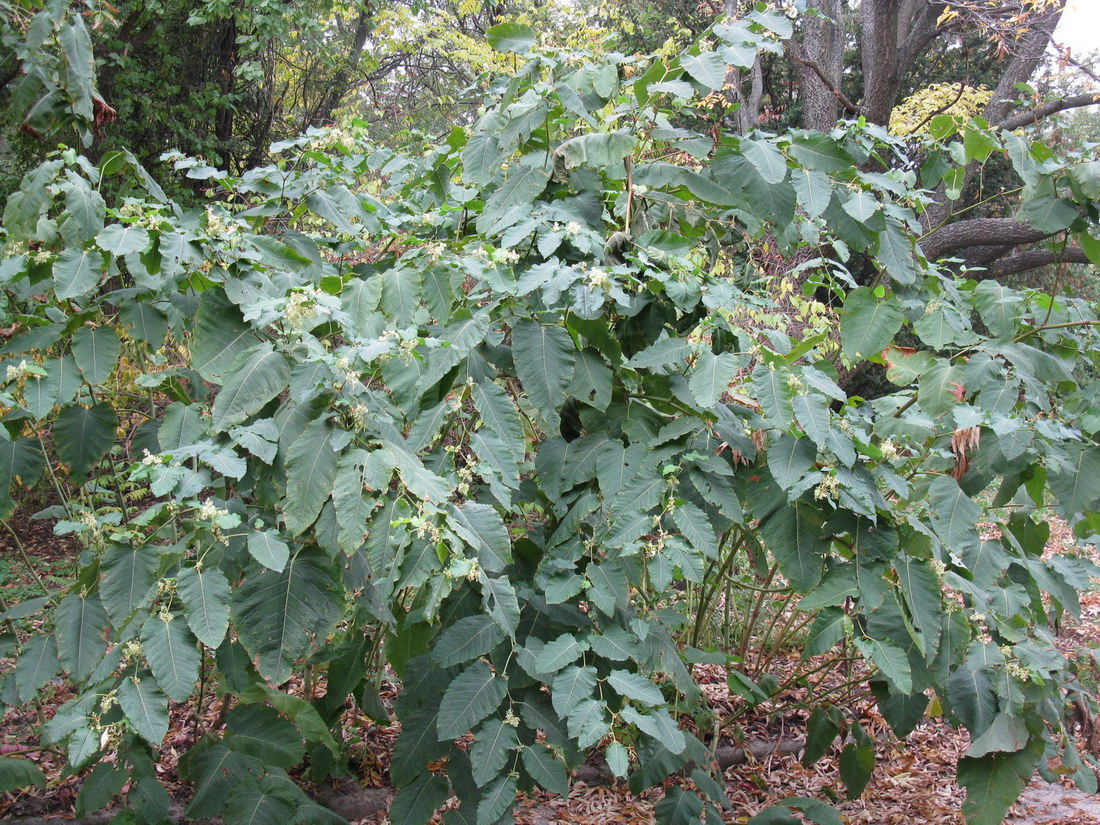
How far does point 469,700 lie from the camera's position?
1.75m

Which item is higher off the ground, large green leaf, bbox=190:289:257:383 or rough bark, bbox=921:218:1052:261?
large green leaf, bbox=190:289:257:383

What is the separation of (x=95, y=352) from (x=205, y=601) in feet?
2.46

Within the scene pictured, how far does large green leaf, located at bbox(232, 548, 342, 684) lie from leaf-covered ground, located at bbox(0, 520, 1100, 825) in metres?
1.16

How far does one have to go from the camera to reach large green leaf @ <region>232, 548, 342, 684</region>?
156 cm

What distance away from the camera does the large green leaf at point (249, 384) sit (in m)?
1.58

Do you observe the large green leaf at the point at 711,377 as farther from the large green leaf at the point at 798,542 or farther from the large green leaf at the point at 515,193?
the large green leaf at the point at 515,193

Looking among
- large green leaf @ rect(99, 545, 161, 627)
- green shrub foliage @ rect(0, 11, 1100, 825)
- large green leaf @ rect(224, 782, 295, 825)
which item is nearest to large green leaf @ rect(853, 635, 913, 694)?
green shrub foliage @ rect(0, 11, 1100, 825)

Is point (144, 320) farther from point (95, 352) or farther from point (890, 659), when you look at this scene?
point (890, 659)

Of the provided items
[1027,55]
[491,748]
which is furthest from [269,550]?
[1027,55]

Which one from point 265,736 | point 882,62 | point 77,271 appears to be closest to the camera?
point 77,271

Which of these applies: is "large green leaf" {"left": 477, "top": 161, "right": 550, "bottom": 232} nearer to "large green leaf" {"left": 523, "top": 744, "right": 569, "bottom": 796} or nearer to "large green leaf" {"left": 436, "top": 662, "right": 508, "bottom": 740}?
"large green leaf" {"left": 436, "top": 662, "right": 508, "bottom": 740}

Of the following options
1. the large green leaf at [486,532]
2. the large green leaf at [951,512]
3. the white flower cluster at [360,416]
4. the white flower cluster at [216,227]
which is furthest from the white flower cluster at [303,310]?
the large green leaf at [951,512]

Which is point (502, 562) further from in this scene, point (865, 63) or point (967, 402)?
point (865, 63)

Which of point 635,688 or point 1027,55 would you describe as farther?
point 1027,55
